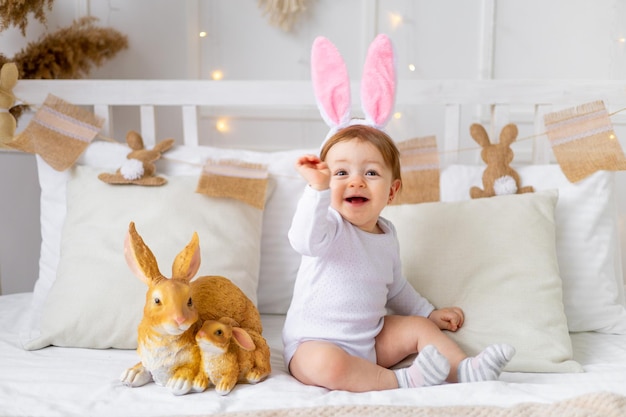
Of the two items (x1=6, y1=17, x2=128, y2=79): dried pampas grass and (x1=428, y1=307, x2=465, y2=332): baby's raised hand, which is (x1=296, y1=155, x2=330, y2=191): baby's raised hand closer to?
(x1=428, y1=307, x2=465, y2=332): baby's raised hand

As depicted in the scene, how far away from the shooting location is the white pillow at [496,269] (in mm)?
1290

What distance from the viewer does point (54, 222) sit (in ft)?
5.35

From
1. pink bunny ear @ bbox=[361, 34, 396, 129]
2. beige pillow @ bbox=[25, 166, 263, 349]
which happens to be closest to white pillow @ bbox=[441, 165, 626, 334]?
pink bunny ear @ bbox=[361, 34, 396, 129]

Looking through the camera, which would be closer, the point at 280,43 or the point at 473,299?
the point at 473,299

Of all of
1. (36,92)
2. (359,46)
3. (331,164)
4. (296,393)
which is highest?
(359,46)

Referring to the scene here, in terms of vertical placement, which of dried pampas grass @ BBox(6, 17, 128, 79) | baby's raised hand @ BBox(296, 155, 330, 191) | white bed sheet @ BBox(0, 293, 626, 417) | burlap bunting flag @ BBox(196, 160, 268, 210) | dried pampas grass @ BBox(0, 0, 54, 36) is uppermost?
dried pampas grass @ BBox(0, 0, 54, 36)

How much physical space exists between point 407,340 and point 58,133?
0.99 metres

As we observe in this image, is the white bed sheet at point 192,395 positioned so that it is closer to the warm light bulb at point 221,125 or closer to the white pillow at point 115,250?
the white pillow at point 115,250

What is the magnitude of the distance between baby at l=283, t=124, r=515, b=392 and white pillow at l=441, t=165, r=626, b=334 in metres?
0.32

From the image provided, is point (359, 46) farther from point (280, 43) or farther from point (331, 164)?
point (331, 164)

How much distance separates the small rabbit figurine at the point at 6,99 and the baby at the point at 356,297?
840 mm

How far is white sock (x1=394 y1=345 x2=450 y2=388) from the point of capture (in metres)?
1.13

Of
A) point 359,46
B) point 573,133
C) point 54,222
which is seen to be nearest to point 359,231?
point 573,133

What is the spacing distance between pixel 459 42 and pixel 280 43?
557 millimetres
